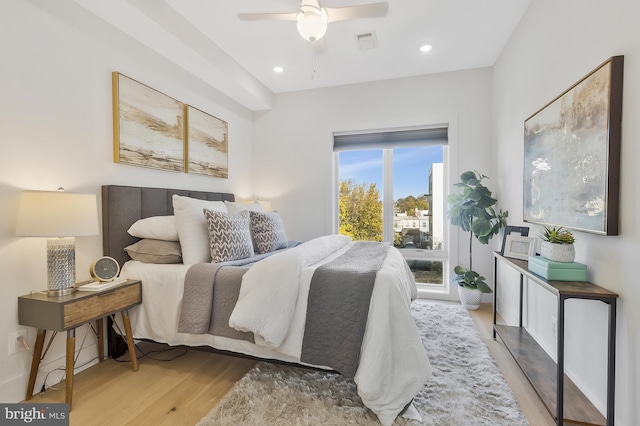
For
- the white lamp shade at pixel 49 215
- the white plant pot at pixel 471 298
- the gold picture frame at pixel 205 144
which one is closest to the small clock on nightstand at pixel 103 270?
the white lamp shade at pixel 49 215

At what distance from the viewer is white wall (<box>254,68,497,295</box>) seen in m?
3.57

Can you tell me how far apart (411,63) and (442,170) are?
1.32 metres

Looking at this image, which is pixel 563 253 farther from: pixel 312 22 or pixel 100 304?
pixel 100 304

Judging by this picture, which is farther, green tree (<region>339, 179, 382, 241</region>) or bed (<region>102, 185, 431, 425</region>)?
green tree (<region>339, 179, 382, 241</region>)

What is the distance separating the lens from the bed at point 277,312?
5.07ft

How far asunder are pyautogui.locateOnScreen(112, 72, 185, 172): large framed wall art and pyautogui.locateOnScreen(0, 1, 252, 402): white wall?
0.07 meters

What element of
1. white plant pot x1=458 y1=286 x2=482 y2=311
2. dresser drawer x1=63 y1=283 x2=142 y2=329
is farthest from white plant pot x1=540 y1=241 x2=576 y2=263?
dresser drawer x1=63 y1=283 x2=142 y2=329

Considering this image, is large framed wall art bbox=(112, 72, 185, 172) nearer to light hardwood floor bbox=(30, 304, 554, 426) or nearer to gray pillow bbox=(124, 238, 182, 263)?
gray pillow bbox=(124, 238, 182, 263)

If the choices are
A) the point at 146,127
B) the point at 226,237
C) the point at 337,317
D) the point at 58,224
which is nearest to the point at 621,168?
the point at 337,317

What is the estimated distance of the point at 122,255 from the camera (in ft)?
7.59

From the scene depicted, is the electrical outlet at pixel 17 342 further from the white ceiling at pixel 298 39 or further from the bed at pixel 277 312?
the white ceiling at pixel 298 39

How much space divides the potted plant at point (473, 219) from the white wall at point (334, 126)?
13.2 inches

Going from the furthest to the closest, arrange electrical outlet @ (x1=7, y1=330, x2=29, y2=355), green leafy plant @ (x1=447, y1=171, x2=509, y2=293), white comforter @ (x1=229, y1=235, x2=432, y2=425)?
green leafy plant @ (x1=447, y1=171, x2=509, y2=293) < electrical outlet @ (x1=7, y1=330, x2=29, y2=355) < white comforter @ (x1=229, y1=235, x2=432, y2=425)

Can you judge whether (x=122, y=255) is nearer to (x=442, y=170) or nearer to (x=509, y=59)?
(x=442, y=170)
